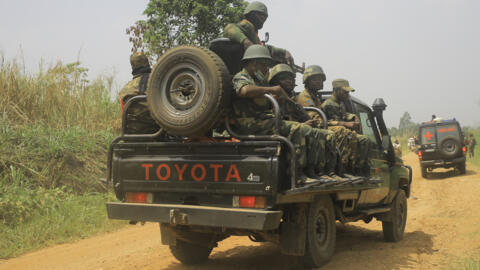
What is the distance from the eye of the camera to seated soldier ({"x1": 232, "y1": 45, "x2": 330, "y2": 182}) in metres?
4.28

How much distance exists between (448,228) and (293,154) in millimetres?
4933

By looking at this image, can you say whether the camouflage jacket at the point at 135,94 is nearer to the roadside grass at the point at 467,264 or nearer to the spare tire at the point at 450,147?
the roadside grass at the point at 467,264

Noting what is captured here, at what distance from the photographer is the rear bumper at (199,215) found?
389 cm

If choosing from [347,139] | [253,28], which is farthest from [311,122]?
→ [253,28]

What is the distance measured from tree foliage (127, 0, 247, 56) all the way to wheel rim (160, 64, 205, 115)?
26.2 ft

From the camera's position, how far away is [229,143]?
4188mm

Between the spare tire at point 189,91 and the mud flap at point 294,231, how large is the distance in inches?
44.5

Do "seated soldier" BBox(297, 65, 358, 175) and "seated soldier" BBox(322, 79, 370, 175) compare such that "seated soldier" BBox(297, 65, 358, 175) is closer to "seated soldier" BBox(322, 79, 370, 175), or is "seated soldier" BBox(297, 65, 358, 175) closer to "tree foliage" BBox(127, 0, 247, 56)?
"seated soldier" BBox(322, 79, 370, 175)

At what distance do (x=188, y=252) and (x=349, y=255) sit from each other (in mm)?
1872

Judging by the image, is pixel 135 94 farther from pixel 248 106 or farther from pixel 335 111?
pixel 335 111

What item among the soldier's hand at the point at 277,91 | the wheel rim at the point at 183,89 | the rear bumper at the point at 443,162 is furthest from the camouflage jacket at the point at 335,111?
the rear bumper at the point at 443,162

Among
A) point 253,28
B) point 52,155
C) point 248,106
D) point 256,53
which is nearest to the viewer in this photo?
point 248,106

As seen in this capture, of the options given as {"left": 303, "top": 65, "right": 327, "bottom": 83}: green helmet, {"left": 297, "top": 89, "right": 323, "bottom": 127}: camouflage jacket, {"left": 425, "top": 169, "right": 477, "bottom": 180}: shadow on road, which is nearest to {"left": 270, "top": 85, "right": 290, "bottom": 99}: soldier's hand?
{"left": 297, "top": 89, "right": 323, "bottom": 127}: camouflage jacket

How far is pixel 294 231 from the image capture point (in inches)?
174
